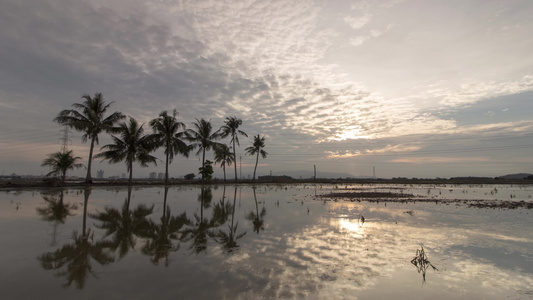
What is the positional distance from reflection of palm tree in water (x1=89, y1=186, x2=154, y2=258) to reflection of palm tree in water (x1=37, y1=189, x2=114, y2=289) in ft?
1.28

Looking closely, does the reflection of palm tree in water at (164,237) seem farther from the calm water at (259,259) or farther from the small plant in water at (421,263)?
the small plant in water at (421,263)

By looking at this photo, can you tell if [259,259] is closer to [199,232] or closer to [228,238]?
[228,238]

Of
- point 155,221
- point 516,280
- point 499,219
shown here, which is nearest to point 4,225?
point 155,221

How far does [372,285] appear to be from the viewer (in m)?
4.94

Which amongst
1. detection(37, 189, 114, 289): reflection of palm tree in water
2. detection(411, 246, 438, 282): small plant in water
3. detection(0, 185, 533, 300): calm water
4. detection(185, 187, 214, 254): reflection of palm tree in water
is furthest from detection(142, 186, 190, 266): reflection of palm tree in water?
detection(411, 246, 438, 282): small plant in water

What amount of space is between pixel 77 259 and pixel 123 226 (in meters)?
4.13

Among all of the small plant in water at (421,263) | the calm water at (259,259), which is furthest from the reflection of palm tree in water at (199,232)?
the small plant in water at (421,263)

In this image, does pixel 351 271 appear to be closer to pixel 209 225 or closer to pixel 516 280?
pixel 516 280

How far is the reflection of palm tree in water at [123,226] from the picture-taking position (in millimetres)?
7434

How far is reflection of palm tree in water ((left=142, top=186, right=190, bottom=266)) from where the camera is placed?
21.9 ft

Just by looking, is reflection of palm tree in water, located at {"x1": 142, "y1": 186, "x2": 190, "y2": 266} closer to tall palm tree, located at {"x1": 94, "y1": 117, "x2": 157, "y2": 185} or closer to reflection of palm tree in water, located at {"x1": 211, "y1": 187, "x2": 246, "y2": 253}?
reflection of palm tree in water, located at {"x1": 211, "y1": 187, "x2": 246, "y2": 253}

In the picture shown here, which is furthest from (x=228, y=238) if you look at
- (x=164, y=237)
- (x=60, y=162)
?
(x=60, y=162)

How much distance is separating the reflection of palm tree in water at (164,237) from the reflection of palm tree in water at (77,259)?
1.01 meters

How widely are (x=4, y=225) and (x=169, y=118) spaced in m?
33.6
